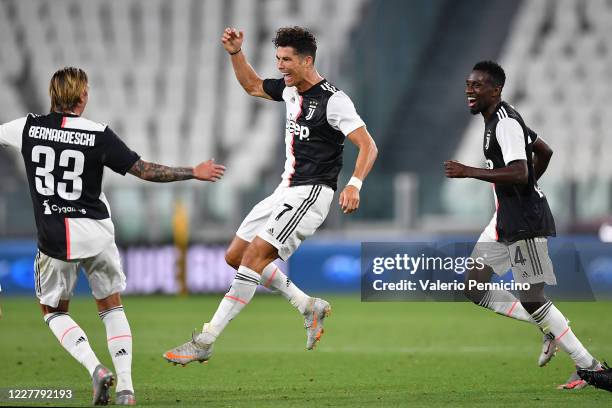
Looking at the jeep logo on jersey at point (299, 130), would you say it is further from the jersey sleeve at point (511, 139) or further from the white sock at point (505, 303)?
the white sock at point (505, 303)

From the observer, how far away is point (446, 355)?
9.45 meters

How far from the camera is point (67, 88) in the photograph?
6.16 metres

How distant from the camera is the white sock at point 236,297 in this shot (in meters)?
6.93

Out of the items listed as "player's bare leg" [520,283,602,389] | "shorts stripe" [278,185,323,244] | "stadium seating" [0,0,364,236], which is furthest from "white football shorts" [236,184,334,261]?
"stadium seating" [0,0,364,236]

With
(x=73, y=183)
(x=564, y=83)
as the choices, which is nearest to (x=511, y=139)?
(x=73, y=183)

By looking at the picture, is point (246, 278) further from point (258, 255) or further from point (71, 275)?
point (71, 275)

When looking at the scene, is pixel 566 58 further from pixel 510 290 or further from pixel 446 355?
pixel 510 290

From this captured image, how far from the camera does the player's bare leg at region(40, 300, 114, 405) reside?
6039 mm

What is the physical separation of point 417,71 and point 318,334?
14.2 m

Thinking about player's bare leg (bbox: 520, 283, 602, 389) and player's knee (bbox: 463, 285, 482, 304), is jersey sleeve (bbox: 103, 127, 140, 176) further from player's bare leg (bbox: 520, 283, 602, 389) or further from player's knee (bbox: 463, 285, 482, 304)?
player's bare leg (bbox: 520, 283, 602, 389)

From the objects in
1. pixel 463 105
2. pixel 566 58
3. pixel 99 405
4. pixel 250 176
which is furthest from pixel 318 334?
pixel 566 58

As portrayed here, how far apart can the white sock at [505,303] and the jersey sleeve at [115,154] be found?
8.71ft

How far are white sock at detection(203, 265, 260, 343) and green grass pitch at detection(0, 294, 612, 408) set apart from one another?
0.49 metres

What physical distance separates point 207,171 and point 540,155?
2.39m
